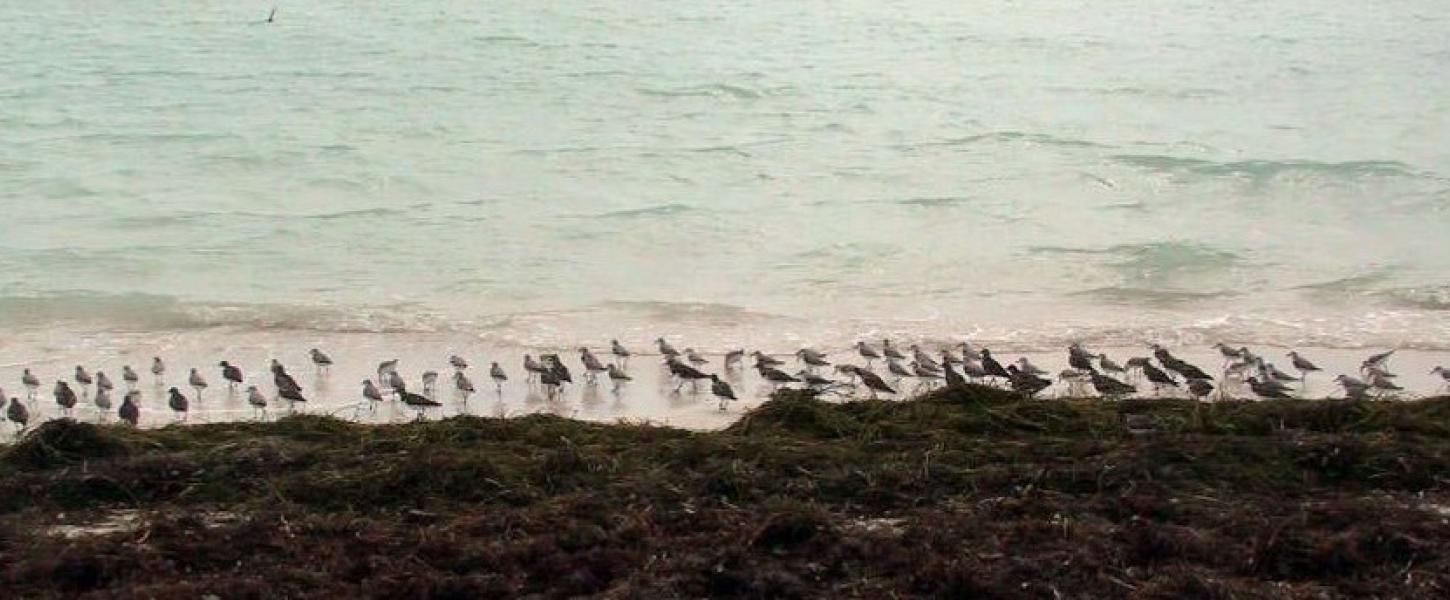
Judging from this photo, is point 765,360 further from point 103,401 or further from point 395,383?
point 103,401

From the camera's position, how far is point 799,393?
8.49 metres

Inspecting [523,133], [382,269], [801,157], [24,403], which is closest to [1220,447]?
[24,403]

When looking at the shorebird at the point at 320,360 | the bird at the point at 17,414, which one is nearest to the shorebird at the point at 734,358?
the shorebird at the point at 320,360

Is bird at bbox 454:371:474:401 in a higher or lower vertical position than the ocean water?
lower

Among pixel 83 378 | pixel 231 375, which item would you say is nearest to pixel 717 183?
pixel 231 375

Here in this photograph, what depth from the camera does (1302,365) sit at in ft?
35.0

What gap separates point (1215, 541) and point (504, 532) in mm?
2976

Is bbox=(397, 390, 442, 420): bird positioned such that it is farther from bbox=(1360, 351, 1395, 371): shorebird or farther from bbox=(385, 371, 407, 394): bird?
bbox=(1360, 351, 1395, 371): shorebird

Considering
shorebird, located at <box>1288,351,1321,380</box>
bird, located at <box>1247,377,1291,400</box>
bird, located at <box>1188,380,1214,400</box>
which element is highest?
bird, located at <box>1188,380,1214,400</box>

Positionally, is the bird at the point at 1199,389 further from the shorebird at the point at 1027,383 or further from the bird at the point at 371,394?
the bird at the point at 371,394

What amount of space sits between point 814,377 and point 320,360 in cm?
373

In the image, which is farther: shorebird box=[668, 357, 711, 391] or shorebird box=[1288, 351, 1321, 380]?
shorebird box=[1288, 351, 1321, 380]

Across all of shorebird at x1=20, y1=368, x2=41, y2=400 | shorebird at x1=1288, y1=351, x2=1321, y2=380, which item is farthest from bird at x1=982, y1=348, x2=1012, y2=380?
shorebird at x1=20, y1=368, x2=41, y2=400

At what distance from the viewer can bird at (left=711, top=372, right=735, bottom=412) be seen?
9.95 m
